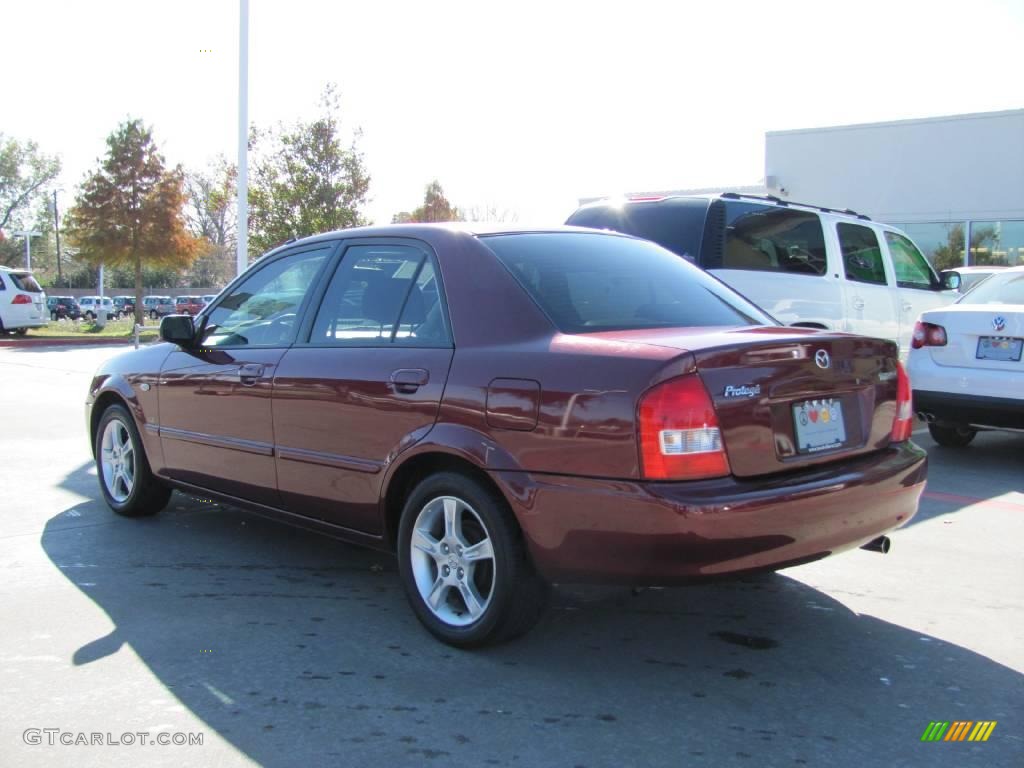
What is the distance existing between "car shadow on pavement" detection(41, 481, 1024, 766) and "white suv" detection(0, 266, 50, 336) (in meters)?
24.1

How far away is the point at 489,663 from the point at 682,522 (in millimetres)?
1023

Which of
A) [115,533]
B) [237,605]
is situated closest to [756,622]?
[237,605]

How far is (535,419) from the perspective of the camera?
339 centimetres

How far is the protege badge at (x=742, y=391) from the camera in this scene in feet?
10.7

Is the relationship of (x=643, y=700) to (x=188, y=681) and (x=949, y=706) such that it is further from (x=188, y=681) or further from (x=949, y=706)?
(x=188, y=681)

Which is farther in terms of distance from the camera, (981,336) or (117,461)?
(981,336)

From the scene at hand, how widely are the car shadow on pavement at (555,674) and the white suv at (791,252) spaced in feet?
14.3

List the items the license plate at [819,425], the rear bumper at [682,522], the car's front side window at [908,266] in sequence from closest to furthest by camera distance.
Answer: the rear bumper at [682,522], the license plate at [819,425], the car's front side window at [908,266]

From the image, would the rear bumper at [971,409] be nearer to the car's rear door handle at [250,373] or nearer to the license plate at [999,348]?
the license plate at [999,348]

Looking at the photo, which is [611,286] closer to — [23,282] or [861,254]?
[861,254]

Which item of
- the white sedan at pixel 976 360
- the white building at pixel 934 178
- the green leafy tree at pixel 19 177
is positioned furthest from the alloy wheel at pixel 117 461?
the green leafy tree at pixel 19 177

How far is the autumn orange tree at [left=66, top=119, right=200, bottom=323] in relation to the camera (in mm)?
33812

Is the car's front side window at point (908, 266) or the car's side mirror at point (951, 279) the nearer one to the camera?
the car's front side window at point (908, 266)

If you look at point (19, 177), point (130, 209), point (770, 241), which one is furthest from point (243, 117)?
point (19, 177)
